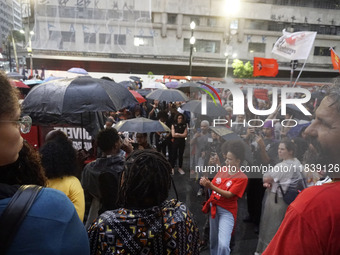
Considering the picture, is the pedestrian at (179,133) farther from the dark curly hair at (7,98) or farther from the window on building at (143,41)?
the window on building at (143,41)

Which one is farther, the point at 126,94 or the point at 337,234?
the point at 126,94

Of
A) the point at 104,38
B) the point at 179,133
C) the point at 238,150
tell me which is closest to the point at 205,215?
the point at 179,133

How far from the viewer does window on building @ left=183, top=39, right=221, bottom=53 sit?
35.6 meters

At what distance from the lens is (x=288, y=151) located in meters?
2.45

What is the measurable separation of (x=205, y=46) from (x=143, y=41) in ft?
28.7

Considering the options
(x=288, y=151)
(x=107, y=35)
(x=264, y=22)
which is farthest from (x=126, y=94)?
(x=264, y=22)

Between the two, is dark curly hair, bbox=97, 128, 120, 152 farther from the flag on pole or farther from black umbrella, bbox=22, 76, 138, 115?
the flag on pole

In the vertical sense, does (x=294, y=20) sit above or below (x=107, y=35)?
above

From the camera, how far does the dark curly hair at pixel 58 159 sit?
93.8 inches

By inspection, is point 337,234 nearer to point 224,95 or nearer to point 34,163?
point 34,163

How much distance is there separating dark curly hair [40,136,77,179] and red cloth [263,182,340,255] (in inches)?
76.0

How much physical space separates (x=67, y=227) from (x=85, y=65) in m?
35.0

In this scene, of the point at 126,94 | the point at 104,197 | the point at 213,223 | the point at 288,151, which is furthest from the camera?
the point at 126,94

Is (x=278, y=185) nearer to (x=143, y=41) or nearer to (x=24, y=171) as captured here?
(x=24, y=171)
